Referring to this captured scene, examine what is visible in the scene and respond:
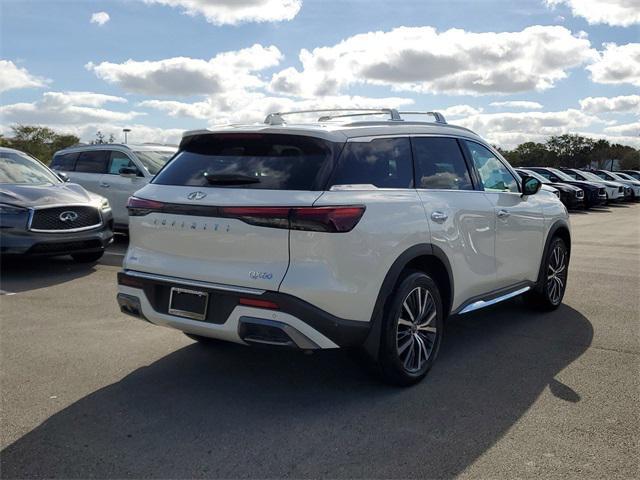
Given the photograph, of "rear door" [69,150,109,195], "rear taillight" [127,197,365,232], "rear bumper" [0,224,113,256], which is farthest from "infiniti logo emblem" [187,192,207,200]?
"rear door" [69,150,109,195]

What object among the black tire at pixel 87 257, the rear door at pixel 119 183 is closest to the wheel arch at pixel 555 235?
the black tire at pixel 87 257

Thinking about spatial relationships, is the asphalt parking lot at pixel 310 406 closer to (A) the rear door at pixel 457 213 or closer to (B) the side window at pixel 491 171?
(A) the rear door at pixel 457 213

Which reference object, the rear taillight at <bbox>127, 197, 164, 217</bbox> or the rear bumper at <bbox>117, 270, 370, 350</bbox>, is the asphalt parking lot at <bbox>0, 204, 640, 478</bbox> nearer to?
the rear bumper at <bbox>117, 270, 370, 350</bbox>

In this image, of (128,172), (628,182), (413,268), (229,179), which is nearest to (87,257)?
(128,172)

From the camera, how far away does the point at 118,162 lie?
11547 millimetres

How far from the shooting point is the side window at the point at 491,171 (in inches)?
204

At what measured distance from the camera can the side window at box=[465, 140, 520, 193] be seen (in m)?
5.19

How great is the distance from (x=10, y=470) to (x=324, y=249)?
6.44 ft

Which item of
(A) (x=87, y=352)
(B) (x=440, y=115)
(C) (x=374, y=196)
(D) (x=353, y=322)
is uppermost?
(B) (x=440, y=115)

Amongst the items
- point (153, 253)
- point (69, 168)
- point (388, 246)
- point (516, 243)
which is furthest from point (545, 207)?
point (69, 168)

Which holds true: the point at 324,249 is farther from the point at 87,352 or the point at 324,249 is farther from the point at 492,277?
the point at 87,352

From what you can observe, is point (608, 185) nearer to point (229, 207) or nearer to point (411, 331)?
point (411, 331)

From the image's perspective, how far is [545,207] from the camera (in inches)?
239

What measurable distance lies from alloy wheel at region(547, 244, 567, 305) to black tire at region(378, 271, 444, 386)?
2.25 metres
